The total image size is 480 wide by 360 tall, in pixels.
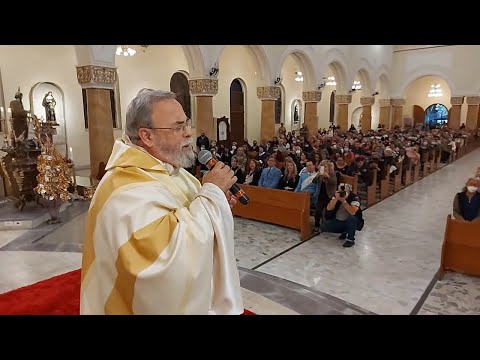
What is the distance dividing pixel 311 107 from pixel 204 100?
7881 millimetres

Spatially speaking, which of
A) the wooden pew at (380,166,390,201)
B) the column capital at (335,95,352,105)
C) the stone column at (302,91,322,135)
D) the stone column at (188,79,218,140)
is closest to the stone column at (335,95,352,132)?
the column capital at (335,95,352,105)

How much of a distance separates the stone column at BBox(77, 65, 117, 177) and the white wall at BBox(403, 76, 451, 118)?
85.8 feet

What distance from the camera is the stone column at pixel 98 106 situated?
10273mm

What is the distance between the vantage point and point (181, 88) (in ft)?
55.8

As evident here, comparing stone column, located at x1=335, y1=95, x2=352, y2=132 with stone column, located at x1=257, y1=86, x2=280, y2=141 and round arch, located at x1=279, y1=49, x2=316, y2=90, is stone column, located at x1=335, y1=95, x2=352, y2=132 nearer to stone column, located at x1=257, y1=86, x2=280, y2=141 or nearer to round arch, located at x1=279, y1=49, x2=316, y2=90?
round arch, located at x1=279, y1=49, x2=316, y2=90

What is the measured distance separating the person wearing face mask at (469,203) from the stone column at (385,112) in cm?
2410

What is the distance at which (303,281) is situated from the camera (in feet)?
15.8

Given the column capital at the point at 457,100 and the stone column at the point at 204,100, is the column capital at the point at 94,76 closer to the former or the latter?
the stone column at the point at 204,100

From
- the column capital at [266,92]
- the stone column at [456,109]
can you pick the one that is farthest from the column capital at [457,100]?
the column capital at [266,92]

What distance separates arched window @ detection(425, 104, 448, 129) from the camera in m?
30.4

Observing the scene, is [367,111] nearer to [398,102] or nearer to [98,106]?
[398,102]
